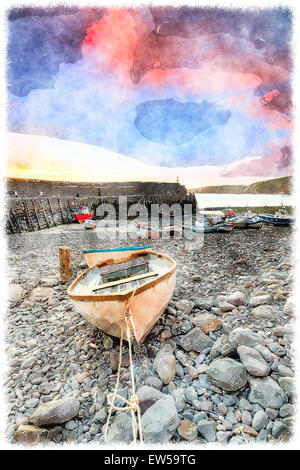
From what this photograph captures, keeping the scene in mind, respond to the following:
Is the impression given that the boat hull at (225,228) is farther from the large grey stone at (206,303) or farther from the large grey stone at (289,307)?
the large grey stone at (289,307)

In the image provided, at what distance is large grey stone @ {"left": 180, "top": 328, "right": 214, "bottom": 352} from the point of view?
10.8 feet

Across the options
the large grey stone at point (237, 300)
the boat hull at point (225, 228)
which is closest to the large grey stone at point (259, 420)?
the large grey stone at point (237, 300)

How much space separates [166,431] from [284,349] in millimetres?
2128

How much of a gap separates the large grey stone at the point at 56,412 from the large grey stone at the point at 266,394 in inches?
87.4

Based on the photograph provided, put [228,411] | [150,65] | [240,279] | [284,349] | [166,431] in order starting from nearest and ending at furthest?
[166,431], [228,411], [284,349], [150,65], [240,279]

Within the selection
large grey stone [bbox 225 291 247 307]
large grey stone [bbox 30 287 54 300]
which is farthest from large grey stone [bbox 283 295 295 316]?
large grey stone [bbox 30 287 54 300]

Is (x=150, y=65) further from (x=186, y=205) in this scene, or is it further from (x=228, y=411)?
(x=186, y=205)

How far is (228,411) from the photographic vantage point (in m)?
2.38

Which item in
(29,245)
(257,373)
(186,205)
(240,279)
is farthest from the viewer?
(186,205)

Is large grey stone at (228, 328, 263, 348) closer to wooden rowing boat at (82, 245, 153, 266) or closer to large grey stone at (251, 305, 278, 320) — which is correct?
large grey stone at (251, 305, 278, 320)

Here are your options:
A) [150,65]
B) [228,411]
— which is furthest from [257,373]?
[150,65]

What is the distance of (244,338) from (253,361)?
→ 16.8 inches

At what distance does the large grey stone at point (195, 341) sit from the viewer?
3.29 metres
